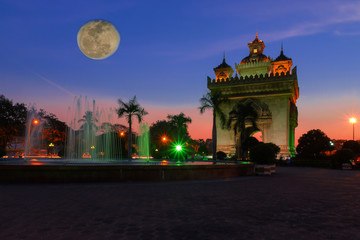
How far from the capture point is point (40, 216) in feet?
19.0

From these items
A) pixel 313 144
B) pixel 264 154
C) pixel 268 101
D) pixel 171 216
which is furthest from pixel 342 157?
pixel 171 216

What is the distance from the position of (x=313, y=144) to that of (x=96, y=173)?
40.8m

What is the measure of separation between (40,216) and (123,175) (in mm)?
6571

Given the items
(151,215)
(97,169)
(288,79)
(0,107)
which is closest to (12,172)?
(97,169)

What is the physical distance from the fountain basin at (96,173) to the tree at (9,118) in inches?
1225

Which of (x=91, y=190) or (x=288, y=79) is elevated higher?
(x=288, y=79)

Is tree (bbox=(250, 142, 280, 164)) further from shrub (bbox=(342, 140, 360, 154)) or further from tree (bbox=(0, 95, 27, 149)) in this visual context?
tree (bbox=(0, 95, 27, 149))

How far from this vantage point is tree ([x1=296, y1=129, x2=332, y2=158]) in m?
44.2

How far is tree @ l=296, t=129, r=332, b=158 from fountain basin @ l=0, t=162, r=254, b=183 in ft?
117

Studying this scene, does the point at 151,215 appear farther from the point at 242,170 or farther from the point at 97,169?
the point at 242,170

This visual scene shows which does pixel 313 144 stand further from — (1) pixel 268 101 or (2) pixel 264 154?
(2) pixel 264 154

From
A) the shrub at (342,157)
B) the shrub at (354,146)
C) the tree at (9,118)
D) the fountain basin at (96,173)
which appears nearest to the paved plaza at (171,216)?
the fountain basin at (96,173)

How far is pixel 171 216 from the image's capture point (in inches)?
236

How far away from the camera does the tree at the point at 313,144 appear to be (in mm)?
44188
